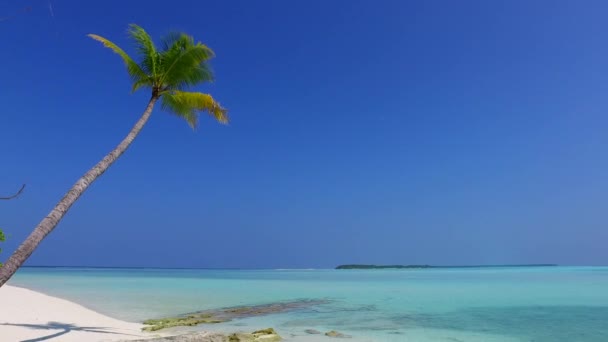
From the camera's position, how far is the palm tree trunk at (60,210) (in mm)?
5516

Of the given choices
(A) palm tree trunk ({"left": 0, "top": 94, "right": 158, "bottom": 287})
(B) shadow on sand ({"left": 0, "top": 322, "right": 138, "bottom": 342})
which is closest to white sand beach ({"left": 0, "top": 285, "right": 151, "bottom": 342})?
(B) shadow on sand ({"left": 0, "top": 322, "right": 138, "bottom": 342})

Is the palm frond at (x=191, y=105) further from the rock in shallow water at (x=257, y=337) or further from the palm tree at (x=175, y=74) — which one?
the rock in shallow water at (x=257, y=337)

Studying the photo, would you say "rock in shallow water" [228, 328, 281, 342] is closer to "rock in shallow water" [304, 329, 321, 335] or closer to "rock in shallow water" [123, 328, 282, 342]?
"rock in shallow water" [123, 328, 282, 342]

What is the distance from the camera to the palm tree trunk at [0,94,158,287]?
5.52 metres

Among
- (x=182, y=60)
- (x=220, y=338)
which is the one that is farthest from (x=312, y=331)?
(x=182, y=60)

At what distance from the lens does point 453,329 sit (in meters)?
11.6

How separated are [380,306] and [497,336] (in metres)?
6.74

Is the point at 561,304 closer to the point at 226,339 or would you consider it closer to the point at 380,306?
the point at 380,306

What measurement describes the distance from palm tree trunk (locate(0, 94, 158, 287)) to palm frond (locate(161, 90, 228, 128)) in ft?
4.11

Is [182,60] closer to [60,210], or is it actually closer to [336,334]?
[60,210]

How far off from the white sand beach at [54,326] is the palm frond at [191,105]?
520 centimetres

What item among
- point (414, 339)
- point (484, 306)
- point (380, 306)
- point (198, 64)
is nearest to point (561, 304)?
point (484, 306)

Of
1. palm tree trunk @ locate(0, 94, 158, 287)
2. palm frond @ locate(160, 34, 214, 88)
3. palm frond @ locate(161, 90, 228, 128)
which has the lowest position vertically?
palm tree trunk @ locate(0, 94, 158, 287)

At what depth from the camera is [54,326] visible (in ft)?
30.1
